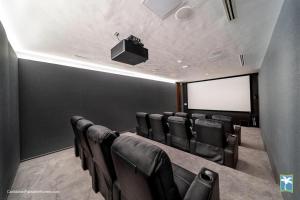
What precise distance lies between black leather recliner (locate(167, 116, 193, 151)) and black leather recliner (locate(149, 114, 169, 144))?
23 centimetres

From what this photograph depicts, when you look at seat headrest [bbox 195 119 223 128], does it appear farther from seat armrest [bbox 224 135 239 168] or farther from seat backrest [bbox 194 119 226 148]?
seat armrest [bbox 224 135 239 168]

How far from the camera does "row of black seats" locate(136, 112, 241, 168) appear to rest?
2.13 m

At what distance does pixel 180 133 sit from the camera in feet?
9.08

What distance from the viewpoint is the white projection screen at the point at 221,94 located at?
5957 mm

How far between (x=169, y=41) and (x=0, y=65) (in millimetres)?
2723

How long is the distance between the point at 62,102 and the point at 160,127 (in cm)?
303

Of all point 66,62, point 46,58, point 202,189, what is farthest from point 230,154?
point 46,58

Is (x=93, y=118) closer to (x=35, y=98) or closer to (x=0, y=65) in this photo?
(x=35, y=98)

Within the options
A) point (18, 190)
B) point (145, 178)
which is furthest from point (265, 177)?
point (18, 190)

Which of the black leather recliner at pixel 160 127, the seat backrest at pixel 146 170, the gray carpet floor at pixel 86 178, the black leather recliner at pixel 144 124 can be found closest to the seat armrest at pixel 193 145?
the gray carpet floor at pixel 86 178

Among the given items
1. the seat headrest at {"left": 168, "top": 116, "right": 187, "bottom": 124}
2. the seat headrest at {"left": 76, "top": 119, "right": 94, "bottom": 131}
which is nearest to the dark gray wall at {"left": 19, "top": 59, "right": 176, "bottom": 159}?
the seat headrest at {"left": 76, "top": 119, "right": 94, "bottom": 131}

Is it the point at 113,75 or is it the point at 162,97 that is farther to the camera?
the point at 162,97

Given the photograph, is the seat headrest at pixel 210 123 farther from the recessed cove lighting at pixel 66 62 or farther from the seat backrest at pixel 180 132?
the recessed cove lighting at pixel 66 62

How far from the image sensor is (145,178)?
0.66 metres
